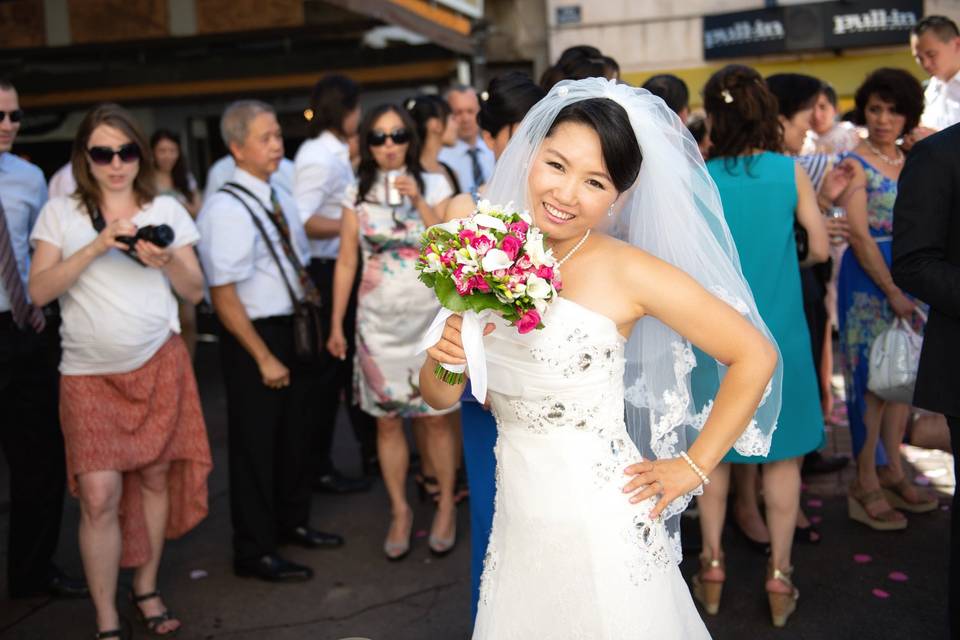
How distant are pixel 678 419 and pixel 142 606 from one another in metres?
2.63

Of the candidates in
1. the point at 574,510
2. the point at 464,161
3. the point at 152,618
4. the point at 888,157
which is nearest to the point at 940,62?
the point at 888,157

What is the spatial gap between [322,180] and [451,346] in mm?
3670

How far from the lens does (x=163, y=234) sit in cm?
381

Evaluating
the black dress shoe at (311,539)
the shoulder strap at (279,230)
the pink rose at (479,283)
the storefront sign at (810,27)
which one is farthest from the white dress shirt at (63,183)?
the storefront sign at (810,27)

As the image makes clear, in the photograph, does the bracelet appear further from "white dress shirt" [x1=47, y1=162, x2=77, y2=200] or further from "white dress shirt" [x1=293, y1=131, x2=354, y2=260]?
"white dress shirt" [x1=47, y1=162, x2=77, y2=200]

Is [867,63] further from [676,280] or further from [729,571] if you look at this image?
[676,280]

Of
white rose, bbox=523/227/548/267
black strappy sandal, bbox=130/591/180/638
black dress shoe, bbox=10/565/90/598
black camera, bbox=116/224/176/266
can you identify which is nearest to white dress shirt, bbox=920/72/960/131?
white rose, bbox=523/227/548/267

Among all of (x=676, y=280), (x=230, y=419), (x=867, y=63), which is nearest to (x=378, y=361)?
(x=230, y=419)

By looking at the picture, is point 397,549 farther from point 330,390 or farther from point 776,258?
point 776,258

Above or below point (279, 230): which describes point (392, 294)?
below

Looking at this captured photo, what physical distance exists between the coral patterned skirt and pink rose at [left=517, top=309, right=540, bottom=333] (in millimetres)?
2367

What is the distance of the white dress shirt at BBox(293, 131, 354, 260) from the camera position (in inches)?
227

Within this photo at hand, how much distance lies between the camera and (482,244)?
2188 mm

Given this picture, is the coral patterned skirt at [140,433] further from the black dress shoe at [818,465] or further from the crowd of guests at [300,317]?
the black dress shoe at [818,465]
